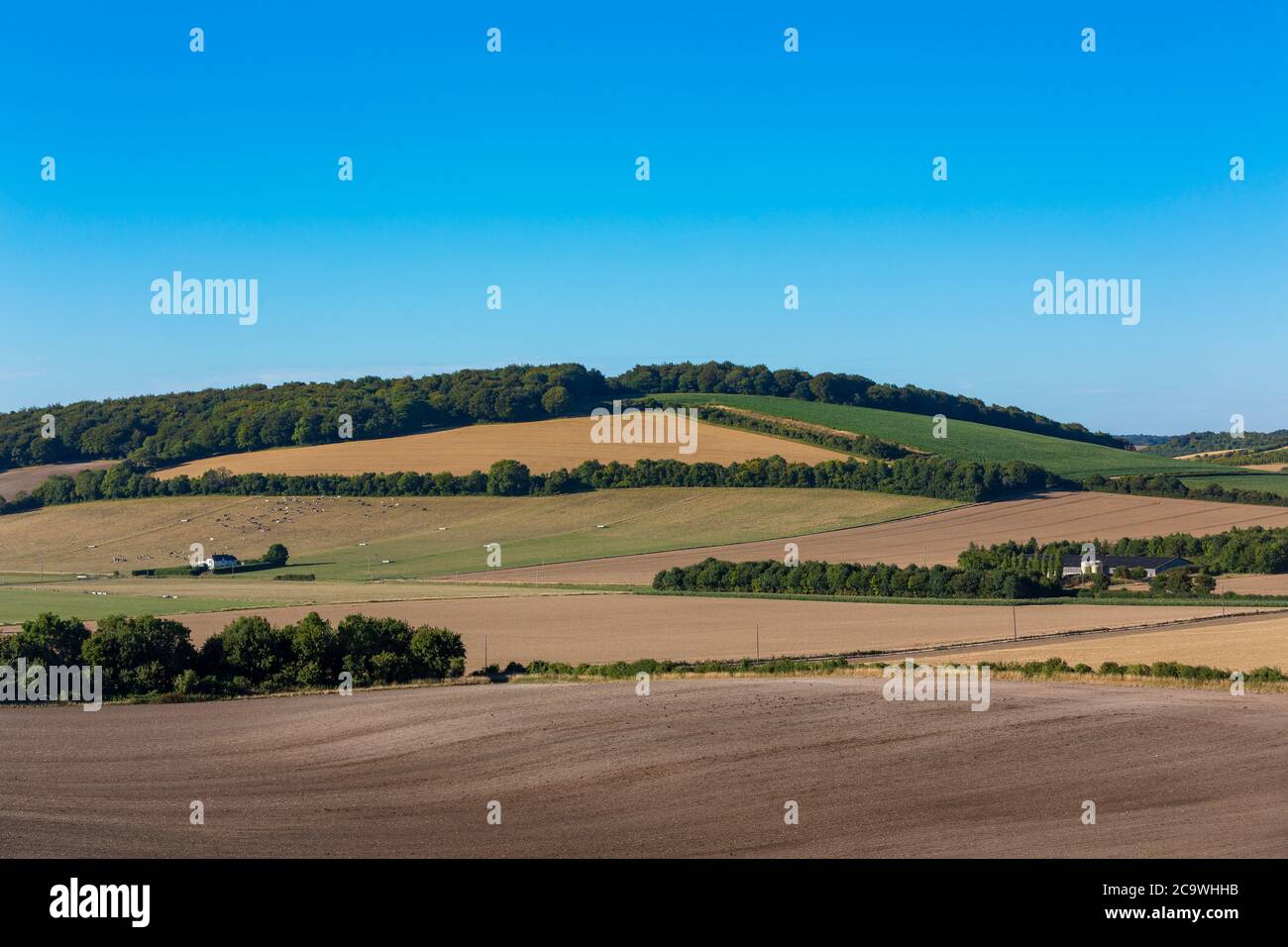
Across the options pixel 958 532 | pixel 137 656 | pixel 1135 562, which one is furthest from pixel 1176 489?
pixel 137 656

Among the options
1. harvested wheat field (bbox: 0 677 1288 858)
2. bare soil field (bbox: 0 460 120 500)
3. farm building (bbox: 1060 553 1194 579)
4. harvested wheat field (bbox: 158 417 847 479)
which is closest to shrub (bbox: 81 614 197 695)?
harvested wheat field (bbox: 0 677 1288 858)

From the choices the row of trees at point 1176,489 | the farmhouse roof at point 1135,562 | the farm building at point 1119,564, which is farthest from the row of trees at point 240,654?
the row of trees at point 1176,489

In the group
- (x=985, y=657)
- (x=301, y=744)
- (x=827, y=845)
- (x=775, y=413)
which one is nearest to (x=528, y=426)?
(x=775, y=413)

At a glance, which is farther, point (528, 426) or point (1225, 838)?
point (528, 426)

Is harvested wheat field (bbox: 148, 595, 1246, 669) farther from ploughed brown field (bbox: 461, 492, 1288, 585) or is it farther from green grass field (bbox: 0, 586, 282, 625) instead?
ploughed brown field (bbox: 461, 492, 1288, 585)
